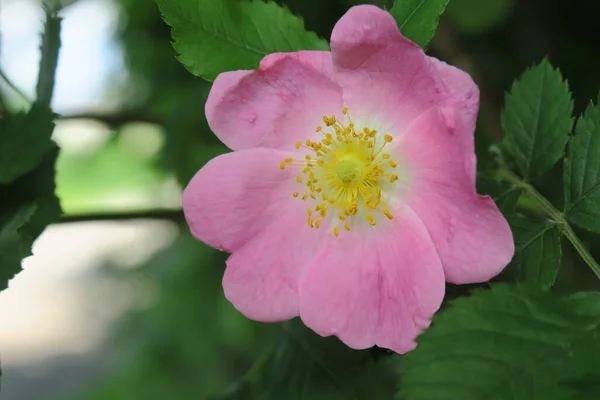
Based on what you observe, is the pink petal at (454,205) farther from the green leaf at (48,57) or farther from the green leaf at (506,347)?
the green leaf at (48,57)

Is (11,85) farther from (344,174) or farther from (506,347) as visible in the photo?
(506,347)

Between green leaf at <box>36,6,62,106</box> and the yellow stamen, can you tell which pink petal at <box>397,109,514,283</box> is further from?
green leaf at <box>36,6,62,106</box>

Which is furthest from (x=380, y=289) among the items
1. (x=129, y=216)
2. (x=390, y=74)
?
Result: (x=129, y=216)

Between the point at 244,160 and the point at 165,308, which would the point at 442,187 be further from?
the point at 165,308

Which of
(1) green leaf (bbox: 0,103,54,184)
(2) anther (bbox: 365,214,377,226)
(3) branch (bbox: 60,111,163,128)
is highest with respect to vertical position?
(2) anther (bbox: 365,214,377,226)

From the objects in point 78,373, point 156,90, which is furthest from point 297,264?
point 78,373

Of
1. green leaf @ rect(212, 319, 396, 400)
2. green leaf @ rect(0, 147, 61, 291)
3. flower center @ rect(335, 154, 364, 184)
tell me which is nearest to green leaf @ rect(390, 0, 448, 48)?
flower center @ rect(335, 154, 364, 184)
